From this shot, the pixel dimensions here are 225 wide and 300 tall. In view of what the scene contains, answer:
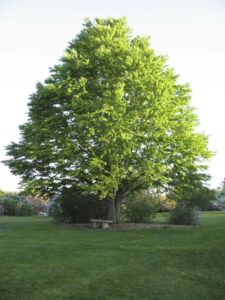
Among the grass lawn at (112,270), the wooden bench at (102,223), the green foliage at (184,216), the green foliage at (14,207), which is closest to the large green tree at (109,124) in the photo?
the wooden bench at (102,223)

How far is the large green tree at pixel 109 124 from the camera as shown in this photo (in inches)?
946

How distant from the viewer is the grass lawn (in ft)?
30.3

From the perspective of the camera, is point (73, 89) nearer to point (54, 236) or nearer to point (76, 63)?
point (76, 63)

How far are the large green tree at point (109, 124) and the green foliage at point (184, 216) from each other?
10.2 feet

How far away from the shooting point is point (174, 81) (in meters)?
27.4

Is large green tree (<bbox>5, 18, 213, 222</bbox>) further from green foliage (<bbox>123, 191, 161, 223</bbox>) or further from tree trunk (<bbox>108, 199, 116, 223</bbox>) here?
green foliage (<bbox>123, 191, 161, 223</bbox>)

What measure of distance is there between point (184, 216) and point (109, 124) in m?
9.94

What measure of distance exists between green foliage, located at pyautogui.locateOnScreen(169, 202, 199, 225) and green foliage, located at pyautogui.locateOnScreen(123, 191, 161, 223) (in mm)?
1997

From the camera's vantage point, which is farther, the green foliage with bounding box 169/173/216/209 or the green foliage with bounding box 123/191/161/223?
the green foliage with bounding box 123/191/161/223

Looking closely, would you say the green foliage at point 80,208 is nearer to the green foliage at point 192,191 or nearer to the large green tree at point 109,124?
the large green tree at point 109,124

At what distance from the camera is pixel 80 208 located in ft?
100

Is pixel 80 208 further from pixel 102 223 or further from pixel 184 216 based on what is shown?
pixel 184 216

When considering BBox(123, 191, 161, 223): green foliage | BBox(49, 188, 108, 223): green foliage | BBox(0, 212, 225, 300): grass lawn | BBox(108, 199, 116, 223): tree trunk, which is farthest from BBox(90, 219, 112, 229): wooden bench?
BBox(0, 212, 225, 300): grass lawn

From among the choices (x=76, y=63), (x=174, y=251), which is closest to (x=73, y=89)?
(x=76, y=63)
